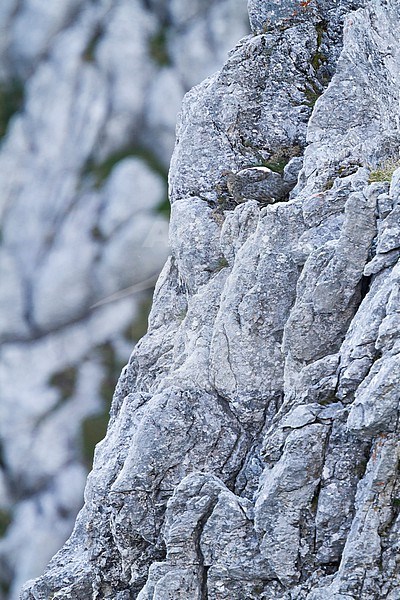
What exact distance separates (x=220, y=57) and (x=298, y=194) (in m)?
37.1

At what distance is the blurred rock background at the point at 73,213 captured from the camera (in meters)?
48.6

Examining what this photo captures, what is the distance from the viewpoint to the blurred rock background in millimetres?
48594

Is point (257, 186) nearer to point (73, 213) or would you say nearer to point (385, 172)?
point (385, 172)

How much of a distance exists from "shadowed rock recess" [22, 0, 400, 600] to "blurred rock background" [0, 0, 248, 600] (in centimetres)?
2685

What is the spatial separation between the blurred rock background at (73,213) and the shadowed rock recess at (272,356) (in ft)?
88.1

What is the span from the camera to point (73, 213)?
50.8 m

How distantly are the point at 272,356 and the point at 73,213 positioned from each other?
37.0m

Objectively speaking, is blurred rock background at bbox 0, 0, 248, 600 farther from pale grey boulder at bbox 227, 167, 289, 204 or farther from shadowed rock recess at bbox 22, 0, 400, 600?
pale grey boulder at bbox 227, 167, 289, 204

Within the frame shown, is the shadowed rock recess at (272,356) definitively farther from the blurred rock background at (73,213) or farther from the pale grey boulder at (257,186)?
the blurred rock background at (73,213)

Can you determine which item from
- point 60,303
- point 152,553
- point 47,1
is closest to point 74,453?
point 60,303

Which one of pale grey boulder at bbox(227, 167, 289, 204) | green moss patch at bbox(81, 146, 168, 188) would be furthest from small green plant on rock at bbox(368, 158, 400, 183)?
green moss patch at bbox(81, 146, 168, 188)

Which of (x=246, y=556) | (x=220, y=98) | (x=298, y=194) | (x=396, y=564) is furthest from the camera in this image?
(x=220, y=98)

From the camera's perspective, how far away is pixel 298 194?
1697cm

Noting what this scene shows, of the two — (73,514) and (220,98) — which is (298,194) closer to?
(220,98)
